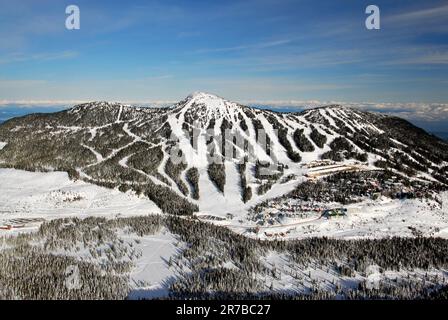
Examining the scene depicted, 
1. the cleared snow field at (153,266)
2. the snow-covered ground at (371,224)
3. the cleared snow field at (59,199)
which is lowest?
the snow-covered ground at (371,224)

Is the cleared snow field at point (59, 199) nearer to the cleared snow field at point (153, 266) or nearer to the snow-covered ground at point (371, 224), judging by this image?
the cleared snow field at point (153, 266)

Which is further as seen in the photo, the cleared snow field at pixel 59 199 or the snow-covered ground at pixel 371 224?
the cleared snow field at pixel 59 199

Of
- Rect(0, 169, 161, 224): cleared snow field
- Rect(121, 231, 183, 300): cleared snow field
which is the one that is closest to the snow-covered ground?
Rect(121, 231, 183, 300): cleared snow field

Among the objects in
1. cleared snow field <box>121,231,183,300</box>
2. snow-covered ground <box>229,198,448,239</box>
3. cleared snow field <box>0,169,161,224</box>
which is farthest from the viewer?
cleared snow field <box>0,169,161,224</box>

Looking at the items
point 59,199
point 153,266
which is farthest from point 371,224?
point 59,199

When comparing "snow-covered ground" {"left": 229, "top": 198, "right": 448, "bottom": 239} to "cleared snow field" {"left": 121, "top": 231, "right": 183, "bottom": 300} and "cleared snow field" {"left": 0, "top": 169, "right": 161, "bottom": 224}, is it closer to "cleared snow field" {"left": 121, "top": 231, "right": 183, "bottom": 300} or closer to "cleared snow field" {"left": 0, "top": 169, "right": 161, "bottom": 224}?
"cleared snow field" {"left": 121, "top": 231, "right": 183, "bottom": 300}

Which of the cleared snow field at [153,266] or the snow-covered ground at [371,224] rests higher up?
the cleared snow field at [153,266]

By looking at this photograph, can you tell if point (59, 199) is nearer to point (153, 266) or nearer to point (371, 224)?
point (153, 266)

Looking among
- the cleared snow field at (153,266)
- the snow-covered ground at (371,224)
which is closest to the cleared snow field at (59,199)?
the cleared snow field at (153,266)

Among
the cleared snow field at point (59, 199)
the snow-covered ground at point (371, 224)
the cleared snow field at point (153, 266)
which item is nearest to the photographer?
the cleared snow field at point (153, 266)
